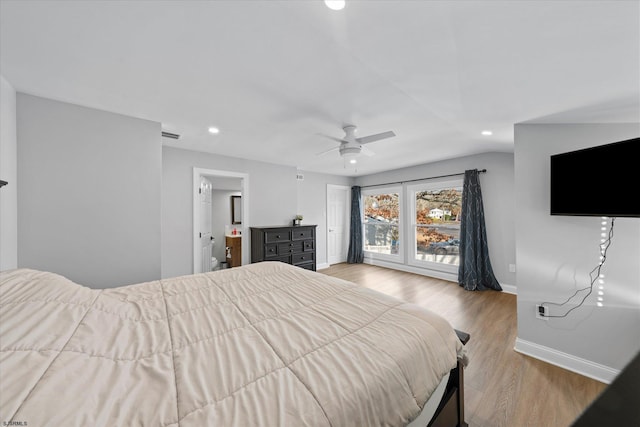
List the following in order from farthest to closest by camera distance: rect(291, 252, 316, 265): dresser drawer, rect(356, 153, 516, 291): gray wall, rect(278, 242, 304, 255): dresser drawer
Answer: rect(291, 252, 316, 265): dresser drawer, rect(278, 242, 304, 255): dresser drawer, rect(356, 153, 516, 291): gray wall

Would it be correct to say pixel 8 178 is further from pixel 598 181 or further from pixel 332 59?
pixel 598 181

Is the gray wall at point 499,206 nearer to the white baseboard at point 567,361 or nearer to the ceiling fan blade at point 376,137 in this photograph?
the white baseboard at point 567,361

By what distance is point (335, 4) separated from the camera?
3.63 ft

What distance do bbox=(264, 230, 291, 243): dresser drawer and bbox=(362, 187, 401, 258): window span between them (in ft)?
8.49

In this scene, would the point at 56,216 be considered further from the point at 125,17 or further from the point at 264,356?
the point at 264,356

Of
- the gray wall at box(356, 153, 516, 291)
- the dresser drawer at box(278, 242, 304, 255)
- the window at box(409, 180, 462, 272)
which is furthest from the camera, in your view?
the window at box(409, 180, 462, 272)

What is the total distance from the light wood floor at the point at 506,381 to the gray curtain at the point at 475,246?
63 centimetres

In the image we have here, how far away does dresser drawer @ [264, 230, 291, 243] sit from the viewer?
13.0 feet

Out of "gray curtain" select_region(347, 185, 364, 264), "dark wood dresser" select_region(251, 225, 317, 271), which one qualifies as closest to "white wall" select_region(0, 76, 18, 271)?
"dark wood dresser" select_region(251, 225, 317, 271)

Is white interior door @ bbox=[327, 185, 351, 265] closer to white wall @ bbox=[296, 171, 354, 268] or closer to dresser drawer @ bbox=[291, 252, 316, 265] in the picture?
white wall @ bbox=[296, 171, 354, 268]

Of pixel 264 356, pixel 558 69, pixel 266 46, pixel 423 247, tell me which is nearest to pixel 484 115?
pixel 558 69

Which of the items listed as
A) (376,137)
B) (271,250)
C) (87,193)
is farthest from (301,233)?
(87,193)

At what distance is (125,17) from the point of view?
1226mm

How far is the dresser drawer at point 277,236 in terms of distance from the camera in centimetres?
398
